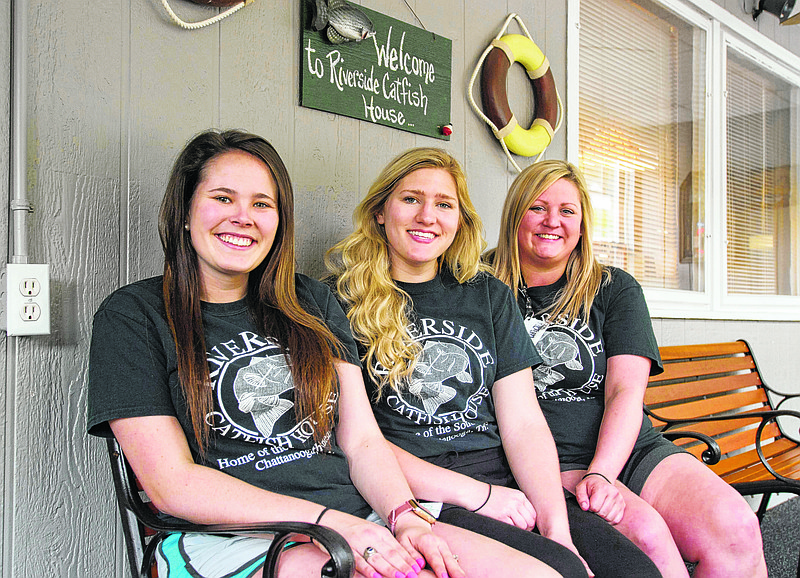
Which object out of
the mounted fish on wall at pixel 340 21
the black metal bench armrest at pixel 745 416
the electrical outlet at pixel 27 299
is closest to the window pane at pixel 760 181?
the black metal bench armrest at pixel 745 416

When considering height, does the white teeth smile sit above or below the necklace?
above

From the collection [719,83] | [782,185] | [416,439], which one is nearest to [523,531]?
[416,439]

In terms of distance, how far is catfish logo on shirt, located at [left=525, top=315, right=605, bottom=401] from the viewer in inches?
69.6

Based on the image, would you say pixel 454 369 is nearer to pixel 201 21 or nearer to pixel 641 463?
pixel 641 463

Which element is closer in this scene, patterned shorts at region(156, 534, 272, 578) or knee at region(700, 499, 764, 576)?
patterned shorts at region(156, 534, 272, 578)

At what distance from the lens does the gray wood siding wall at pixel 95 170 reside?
135 cm

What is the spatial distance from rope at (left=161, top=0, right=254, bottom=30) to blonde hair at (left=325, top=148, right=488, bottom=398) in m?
0.54

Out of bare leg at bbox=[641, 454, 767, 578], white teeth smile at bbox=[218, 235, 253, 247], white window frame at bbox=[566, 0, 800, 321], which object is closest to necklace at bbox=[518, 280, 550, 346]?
bare leg at bbox=[641, 454, 767, 578]

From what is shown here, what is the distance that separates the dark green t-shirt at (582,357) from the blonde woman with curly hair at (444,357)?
180 millimetres

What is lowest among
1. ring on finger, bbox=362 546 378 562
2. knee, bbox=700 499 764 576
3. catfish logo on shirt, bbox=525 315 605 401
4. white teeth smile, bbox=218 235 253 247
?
knee, bbox=700 499 764 576

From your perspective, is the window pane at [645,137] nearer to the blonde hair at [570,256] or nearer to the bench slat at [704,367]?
the bench slat at [704,367]

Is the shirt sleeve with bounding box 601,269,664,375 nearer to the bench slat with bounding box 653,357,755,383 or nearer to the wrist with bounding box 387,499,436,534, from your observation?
the wrist with bounding box 387,499,436,534

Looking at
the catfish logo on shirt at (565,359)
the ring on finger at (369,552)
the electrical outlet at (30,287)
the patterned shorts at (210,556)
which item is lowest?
the patterned shorts at (210,556)

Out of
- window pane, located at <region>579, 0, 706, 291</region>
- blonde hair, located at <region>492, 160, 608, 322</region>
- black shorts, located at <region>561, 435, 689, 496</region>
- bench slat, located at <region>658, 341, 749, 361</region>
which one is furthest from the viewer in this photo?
window pane, located at <region>579, 0, 706, 291</region>
